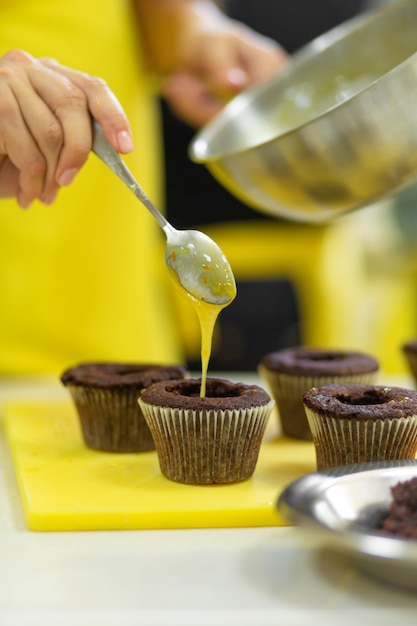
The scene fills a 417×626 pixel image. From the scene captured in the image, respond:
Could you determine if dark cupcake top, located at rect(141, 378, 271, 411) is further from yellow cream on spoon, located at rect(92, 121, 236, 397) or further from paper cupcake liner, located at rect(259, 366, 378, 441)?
paper cupcake liner, located at rect(259, 366, 378, 441)

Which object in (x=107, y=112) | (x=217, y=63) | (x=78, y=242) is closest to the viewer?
(x=107, y=112)

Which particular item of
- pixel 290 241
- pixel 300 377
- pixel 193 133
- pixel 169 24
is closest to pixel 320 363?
pixel 300 377

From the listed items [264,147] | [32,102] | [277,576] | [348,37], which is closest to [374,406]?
[277,576]

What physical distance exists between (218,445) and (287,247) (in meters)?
1.69

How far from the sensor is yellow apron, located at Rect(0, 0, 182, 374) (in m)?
1.95

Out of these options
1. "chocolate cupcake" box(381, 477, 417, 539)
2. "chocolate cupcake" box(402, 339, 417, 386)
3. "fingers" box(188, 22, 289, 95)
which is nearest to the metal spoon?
"chocolate cupcake" box(381, 477, 417, 539)

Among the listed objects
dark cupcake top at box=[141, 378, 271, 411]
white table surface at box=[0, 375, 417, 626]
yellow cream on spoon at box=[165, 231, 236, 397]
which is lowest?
white table surface at box=[0, 375, 417, 626]

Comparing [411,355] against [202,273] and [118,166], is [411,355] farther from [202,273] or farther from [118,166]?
[118,166]

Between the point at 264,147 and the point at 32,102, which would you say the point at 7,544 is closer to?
the point at 32,102

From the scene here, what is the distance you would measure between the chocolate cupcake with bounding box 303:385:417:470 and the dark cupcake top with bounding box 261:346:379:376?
0.74 ft

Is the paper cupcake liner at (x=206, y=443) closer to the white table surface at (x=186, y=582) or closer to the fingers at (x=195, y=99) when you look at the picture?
the white table surface at (x=186, y=582)

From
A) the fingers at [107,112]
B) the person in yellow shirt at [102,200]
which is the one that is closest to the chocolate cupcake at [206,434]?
the fingers at [107,112]

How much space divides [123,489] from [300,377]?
39cm

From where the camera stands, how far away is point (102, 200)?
2.02 metres
